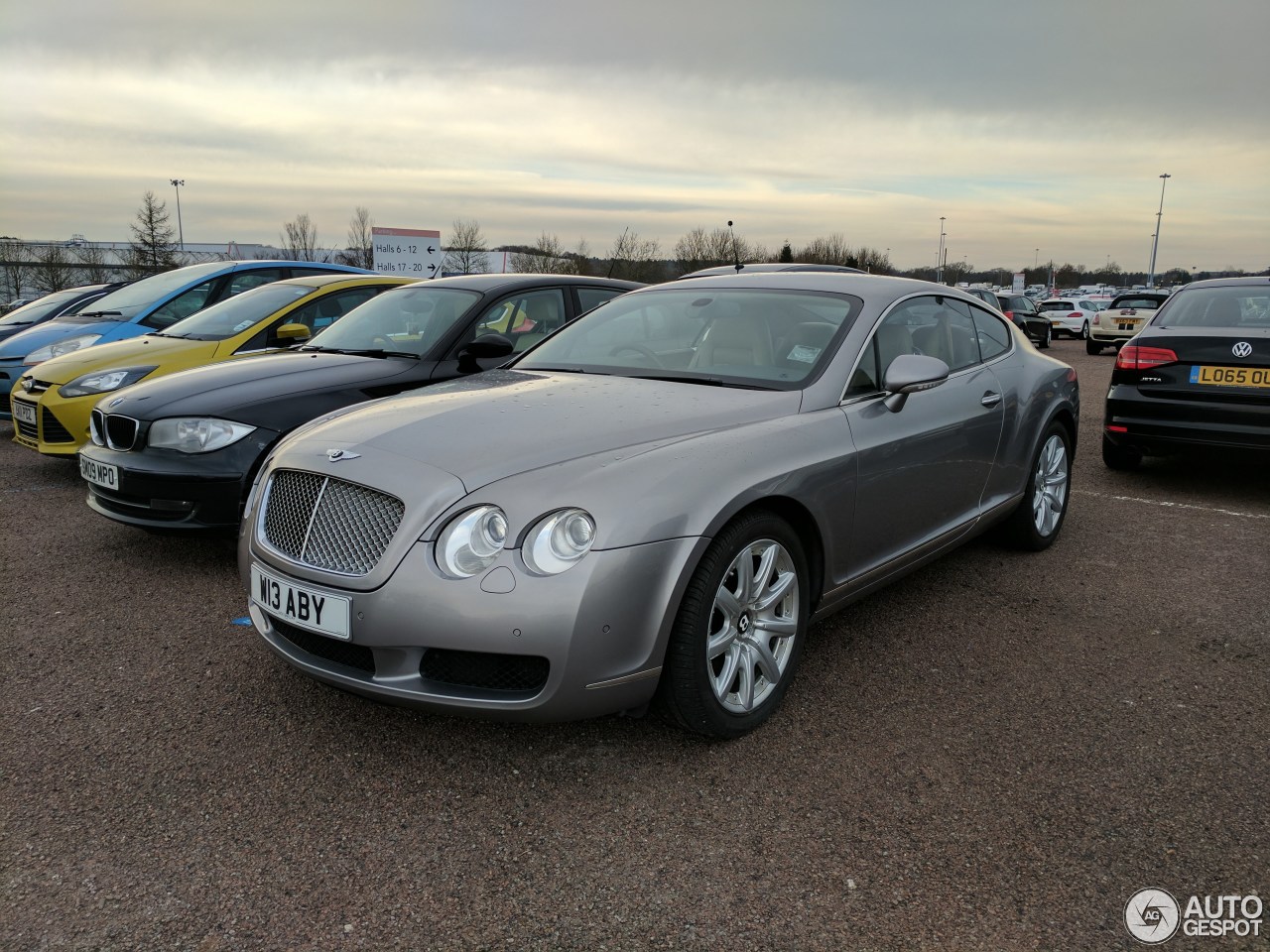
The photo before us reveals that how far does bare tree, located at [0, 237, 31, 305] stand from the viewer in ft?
161

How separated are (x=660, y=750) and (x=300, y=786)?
109 centimetres

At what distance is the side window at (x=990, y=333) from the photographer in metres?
4.54

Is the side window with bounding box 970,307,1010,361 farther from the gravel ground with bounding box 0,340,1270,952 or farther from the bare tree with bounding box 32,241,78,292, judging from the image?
the bare tree with bounding box 32,241,78,292

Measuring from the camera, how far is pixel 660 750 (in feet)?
9.36

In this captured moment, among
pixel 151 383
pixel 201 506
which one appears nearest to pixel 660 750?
pixel 201 506

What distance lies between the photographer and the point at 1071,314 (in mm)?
32531

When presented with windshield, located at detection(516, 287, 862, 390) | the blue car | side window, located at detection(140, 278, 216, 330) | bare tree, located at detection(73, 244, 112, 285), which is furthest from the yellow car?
bare tree, located at detection(73, 244, 112, 285)

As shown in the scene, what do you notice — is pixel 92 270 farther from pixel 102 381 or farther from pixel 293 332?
pixel 293 332

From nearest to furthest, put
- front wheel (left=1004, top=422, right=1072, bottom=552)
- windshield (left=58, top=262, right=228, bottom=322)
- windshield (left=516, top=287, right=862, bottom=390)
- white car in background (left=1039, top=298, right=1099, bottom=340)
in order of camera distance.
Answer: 1. windshield (left=516, top=287, right=862, bottom=390)
2. front wheel (left=1004, top=422, right=1072, bottom=552)
3. windshield (left=58, top=262, right=228, bottom=322)
4. white car in background (left=1039, top=298, right=1099, bottom=340)

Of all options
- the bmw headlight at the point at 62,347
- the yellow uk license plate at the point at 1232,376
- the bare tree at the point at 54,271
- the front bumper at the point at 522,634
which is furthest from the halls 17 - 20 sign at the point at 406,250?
the bare tree at the point at 54,271

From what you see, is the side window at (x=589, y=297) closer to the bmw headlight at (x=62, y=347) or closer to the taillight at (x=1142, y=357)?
the taillight at (x=1142, y=357)

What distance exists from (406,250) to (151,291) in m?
15.7

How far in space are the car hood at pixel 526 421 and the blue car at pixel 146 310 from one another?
5.45 metres

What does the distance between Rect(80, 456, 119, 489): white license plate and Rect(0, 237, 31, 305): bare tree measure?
5254 cm
